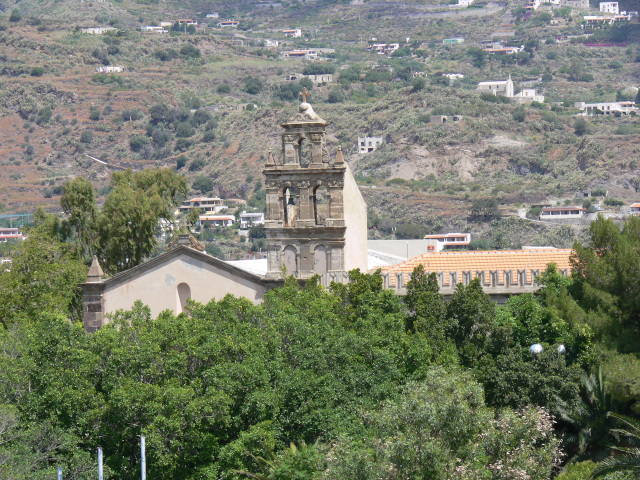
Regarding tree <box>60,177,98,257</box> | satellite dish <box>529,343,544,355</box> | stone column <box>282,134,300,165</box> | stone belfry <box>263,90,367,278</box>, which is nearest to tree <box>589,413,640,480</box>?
satellite dish <box>529,343,544,355</box>

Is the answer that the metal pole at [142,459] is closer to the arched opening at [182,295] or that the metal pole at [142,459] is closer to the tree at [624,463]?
the tree at [624,463]

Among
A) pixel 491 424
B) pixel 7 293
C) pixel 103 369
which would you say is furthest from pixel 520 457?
pixel 7 293

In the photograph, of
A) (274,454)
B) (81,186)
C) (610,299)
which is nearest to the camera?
(274,454)

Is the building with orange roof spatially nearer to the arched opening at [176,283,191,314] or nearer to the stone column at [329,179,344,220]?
the stone column at [329,179,344,220]

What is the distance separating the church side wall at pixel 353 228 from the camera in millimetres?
47969

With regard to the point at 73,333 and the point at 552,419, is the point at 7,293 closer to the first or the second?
the point at 73,333

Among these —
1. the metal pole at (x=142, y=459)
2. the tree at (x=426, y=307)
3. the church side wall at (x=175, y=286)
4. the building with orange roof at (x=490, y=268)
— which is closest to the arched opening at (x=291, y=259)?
the church side wall at (x=175, y=286)

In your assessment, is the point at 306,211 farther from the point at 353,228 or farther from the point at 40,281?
the point at 40,281

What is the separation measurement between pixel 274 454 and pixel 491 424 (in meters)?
6.49

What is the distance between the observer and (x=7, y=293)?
5106 centimetres

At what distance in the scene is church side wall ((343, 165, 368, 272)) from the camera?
48.0 meters

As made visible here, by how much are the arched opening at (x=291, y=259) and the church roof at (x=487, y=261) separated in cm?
355

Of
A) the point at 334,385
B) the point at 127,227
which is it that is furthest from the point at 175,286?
the point at 127,227

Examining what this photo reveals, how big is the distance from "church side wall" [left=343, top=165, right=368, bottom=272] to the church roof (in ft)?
4.21
